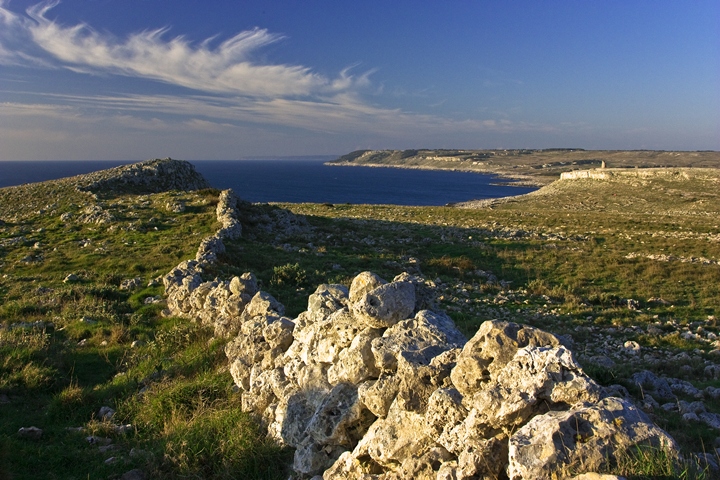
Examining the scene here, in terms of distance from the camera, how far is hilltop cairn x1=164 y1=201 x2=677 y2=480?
357 centimetres

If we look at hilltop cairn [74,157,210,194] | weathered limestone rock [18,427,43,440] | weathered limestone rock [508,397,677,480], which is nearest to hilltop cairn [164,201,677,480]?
weathered limestone rock [508,397,677,480]

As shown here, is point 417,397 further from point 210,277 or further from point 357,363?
point 210,277

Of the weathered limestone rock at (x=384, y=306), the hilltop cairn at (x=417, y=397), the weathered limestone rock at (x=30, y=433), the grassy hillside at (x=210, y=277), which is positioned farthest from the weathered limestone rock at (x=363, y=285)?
the weathered limestone rock at (x=30, y=433)

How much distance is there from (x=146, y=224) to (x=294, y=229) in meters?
8.24

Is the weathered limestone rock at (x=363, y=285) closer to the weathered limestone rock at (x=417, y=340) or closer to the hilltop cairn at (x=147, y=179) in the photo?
the weathered limestone rock at (x=417, y=340)

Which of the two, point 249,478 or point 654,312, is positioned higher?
point 249,478

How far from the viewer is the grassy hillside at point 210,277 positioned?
6.61 meters

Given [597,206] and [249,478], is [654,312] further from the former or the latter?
[597,206]

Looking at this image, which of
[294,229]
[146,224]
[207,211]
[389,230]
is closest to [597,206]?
[389,230]

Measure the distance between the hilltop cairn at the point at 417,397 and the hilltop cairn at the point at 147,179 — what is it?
103ft

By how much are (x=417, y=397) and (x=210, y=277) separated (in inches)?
423

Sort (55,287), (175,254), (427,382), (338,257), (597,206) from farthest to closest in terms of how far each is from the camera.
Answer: (597,206), (338,257), (175,254), (55,287), (427,382)

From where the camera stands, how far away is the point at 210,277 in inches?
558

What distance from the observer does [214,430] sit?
22.1 feet
